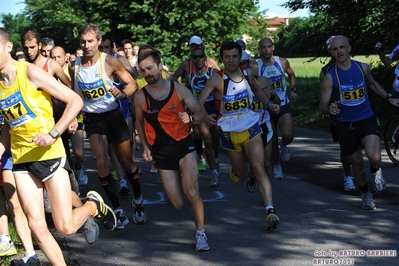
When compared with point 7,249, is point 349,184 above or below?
below

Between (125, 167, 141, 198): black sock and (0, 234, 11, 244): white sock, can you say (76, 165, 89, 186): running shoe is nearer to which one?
(125, 167, 141, 198): black sock

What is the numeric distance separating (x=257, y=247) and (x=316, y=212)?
1677 millimetres

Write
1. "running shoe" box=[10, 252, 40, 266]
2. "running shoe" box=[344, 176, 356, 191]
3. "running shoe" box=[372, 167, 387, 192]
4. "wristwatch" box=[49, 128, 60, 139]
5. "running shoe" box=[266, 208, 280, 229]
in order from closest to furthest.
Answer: "wristwatch" box=[49, 128, 60, 139]
"running shoe" box=[10, 252, 40, 266]
"running shoe" box=[266, 208, 280, 229]
"running shoe" box=[372, 167, 387, 192]
"running shoe" box=[344, 176, 356, 191]

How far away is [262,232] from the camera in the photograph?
8242 mm

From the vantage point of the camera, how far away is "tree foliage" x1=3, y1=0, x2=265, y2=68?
4341cm

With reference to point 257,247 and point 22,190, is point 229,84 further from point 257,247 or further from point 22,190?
point 22,190

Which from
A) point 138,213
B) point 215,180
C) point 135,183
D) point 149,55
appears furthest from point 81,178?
point 149,55

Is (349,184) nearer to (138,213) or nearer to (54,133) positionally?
(138,213)

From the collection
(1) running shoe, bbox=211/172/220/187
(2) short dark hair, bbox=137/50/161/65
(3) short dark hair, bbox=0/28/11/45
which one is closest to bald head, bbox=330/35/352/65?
(2) short dark hair, bbox=137/50/161/65

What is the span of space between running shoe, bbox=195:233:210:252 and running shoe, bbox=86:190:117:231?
2.79 ft

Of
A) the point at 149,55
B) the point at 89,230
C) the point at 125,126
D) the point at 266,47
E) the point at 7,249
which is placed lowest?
the point at 7,249

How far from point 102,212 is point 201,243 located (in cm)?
99

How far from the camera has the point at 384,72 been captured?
1945 cm

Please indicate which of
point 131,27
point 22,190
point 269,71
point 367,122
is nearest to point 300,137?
point 269,71
